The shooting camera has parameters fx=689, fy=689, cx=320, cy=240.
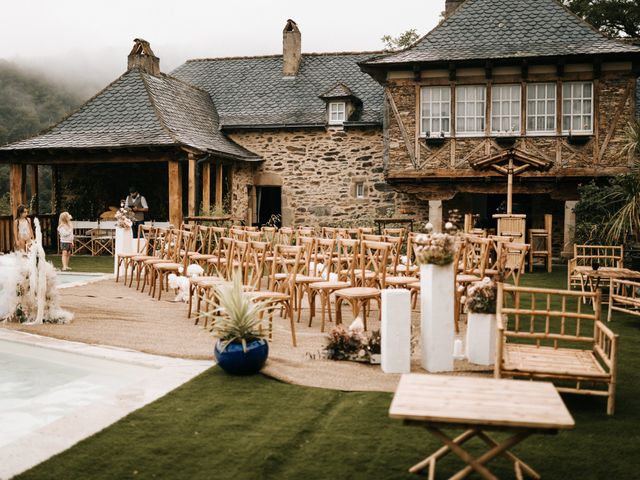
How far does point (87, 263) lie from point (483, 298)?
11073 mm

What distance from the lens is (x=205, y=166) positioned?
17.3 m

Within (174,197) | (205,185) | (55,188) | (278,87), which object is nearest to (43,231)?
(55,188)

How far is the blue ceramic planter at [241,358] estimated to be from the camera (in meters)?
5.66

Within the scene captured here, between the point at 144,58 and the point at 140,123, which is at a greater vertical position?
the point at 144,58

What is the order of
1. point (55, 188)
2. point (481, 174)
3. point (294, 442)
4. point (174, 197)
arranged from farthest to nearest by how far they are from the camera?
1. point (55, 188)
2. point (481, 174)
3. point (174, 197)
4. point (294, 442)

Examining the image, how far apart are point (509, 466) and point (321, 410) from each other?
142 cm

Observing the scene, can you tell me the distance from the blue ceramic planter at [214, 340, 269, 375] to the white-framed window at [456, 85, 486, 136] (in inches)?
470

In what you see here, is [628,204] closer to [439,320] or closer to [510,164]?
[510,164]

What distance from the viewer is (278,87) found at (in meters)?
21.1

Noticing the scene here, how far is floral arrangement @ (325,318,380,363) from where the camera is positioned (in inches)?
246

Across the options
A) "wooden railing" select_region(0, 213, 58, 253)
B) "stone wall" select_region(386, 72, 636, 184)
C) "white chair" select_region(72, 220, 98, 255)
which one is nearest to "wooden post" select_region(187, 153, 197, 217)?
"white chair" select_region(72, 220, 98, 255)

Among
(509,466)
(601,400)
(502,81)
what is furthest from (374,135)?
(509,466)

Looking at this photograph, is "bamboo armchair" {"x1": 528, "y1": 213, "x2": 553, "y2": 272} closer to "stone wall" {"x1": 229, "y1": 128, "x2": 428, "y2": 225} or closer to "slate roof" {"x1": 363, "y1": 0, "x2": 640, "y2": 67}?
"slate roof" {"x1": 363, "y1": 0, "x2": 640, "y2": 67}

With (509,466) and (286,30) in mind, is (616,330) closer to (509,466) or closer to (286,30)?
(509,466)
